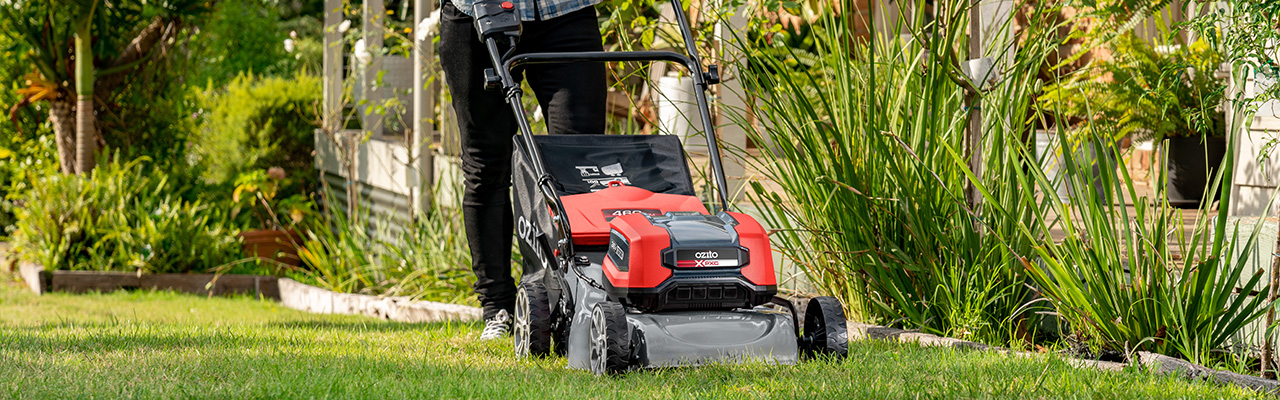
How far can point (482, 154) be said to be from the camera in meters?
3.54

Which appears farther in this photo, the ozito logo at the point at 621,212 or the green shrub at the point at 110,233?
the green shrub at the point at 110,233

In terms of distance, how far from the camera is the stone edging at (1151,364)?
2615 mm

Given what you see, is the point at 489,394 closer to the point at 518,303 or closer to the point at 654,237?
the point at 654,237

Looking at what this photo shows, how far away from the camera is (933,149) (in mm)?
3410

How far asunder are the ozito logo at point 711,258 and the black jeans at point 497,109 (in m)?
0.82

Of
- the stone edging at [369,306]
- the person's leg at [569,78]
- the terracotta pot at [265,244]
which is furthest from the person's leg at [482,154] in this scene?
the terracotta pot at [265,244]

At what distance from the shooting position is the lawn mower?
103 inches

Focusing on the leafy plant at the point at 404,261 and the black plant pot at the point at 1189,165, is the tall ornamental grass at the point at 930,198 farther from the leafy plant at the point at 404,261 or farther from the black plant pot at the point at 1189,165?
the leafy plant at the point at 404,261

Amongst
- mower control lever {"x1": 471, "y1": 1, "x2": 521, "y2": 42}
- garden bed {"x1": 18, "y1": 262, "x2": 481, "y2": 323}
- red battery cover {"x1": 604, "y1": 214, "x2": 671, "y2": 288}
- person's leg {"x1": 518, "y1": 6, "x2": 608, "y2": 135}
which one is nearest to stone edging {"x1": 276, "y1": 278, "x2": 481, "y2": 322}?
garden bed {"x1": 18, "y1": 262, "x2": 481, "y2": 323}

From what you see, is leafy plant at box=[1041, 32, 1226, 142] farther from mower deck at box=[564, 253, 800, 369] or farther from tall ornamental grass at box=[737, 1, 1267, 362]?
mower deck at box=[564, 253, 800, 369]

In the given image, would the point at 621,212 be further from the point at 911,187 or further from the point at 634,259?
the point at 911,187

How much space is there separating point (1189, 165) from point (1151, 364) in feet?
8.61

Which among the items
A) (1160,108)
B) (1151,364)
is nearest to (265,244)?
(1160,108)

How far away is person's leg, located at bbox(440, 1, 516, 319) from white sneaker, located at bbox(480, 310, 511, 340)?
0.10 meters
